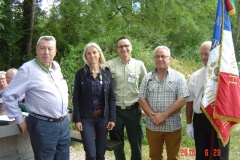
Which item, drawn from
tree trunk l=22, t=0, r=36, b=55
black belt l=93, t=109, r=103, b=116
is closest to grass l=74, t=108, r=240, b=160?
black belt l=93, t=109, r=103, b=116

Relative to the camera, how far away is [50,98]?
2803 mm

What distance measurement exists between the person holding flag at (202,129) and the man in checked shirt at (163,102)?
0.13 meters

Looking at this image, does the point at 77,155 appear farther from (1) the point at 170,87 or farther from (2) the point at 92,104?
(1) the point at 170,87

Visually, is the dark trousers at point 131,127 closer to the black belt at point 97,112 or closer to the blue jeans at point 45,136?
the black belt at point 97,112

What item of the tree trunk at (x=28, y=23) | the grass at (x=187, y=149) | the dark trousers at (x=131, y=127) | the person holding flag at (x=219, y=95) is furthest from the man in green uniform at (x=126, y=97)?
the tree trunk at (x=28, y=23)

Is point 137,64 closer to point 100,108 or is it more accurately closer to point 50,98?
point 100,108

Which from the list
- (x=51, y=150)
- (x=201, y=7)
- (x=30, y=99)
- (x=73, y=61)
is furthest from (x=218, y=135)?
(x=201, y=7)

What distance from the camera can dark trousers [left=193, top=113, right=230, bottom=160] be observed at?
10.3 ft

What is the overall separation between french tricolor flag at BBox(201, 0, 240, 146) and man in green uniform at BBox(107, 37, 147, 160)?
1.04m

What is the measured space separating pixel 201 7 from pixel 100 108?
9.36 m

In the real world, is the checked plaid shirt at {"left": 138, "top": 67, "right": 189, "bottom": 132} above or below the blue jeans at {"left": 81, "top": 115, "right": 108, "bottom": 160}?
above

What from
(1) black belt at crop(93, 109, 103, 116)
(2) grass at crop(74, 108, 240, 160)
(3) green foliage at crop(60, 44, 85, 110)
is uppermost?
(3) green foliage at crop(60, 44, 85, 110)

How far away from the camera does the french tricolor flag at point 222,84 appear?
10.0ft

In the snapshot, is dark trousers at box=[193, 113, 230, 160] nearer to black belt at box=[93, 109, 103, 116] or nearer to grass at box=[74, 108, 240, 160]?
black belt at box=[93, 109, 103, 116]
